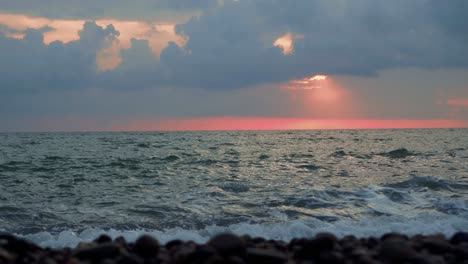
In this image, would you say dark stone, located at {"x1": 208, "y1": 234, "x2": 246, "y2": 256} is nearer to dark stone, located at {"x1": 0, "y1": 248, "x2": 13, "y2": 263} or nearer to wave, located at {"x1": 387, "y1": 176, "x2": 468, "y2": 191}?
dark stone, located at {"x1": 0, "y1": 248, "x2": 13, "y2": 263}

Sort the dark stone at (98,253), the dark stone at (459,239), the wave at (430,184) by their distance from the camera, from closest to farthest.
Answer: the dark stone at (98,253), the dark stone at (459,239), the wave at (430,184)

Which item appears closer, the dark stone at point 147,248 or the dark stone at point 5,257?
the dark stone at point 5,257

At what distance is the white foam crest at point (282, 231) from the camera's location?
8.13 meters

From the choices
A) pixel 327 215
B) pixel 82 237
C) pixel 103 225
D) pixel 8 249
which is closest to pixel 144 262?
pixel 8 249

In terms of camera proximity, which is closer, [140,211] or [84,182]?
[140,211]

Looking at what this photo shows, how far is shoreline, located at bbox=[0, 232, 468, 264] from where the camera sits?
4438 mm

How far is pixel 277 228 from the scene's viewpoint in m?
8.78

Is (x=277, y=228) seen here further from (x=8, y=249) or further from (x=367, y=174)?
(x=367, y=174)

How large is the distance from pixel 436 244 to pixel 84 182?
13183 millimetres

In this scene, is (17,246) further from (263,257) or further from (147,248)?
(263,257)

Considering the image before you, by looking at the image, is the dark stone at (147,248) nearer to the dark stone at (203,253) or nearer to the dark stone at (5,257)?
the dark stone at (203,253)

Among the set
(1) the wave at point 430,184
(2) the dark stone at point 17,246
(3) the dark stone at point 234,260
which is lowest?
(1) the wave at point 430,184

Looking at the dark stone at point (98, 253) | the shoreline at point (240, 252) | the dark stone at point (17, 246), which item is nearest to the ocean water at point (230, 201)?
the dark stone at point (17, 246)

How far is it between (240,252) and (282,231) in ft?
13.7
